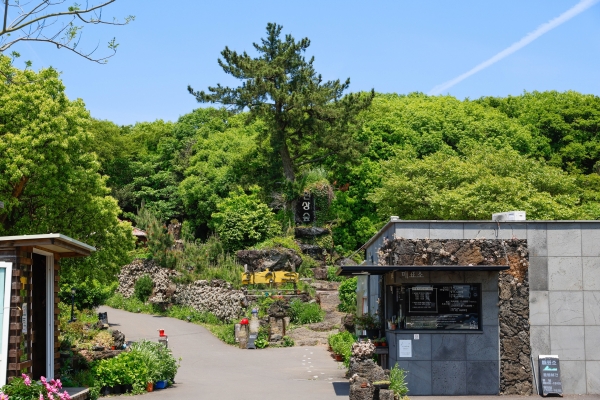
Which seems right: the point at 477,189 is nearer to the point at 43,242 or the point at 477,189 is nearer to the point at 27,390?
the point at 43,242

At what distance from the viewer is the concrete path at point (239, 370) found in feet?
54.0

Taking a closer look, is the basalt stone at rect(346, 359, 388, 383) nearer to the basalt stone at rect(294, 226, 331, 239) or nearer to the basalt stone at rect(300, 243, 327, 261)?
the basalt stone at rect(300, 243, 327, 261)

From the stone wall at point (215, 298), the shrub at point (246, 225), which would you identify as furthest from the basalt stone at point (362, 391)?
the shrub at point (246, 225)

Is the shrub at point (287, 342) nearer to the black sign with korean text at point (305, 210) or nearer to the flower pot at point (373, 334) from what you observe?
the flower pot at point (373, 334)

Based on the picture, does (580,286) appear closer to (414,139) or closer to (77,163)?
(77,163)

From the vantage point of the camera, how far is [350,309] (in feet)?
104

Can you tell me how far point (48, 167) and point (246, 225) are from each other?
722 inches

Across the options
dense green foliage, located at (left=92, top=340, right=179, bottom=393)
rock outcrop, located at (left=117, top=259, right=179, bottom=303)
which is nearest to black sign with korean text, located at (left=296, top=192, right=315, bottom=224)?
rock outcrop, located at (left=117, top=259, right=179, bottom=303)

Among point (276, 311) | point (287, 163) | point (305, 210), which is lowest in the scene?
point (276, 311)

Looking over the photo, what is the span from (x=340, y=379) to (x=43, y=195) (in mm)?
10727

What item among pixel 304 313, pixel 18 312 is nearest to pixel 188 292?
pixel 304 313

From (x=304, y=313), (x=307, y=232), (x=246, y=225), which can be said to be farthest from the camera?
(x=307, y=232)

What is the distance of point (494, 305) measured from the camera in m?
16.4

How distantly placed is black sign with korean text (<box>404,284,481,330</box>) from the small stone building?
0.07ft
